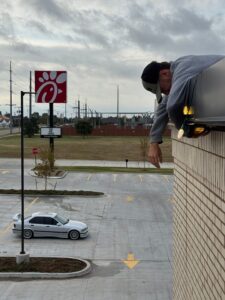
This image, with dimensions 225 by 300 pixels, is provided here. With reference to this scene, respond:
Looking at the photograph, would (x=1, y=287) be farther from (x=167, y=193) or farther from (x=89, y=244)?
(x=167, y=193)

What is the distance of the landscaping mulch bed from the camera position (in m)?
19.2

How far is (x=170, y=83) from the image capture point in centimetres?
509

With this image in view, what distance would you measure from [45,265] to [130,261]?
3529 mm

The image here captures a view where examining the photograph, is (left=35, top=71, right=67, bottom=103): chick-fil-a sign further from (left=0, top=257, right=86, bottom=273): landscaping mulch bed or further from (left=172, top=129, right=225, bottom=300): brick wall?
(left=172, top=129, right=225, bottom=300): brick wall

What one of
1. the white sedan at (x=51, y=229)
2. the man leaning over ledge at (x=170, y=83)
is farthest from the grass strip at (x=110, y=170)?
the man leaning over ledge at (x=170, y=83)

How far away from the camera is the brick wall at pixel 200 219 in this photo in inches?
203

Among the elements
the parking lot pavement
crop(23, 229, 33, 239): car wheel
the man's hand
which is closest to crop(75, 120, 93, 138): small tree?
the parking lot pavement

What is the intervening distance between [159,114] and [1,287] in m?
14.1

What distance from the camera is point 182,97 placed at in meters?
4.63

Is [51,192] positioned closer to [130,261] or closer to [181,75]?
[130,261]

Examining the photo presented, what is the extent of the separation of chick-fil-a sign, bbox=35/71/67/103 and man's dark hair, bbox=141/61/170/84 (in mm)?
42299

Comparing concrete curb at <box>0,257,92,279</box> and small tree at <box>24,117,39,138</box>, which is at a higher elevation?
small tree at <box>24,117,39,138</box>

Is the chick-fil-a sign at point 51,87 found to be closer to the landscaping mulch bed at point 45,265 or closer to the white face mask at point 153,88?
the landscaping mulch bed at point 45,265

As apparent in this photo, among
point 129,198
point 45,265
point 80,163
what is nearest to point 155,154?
point 45,265
